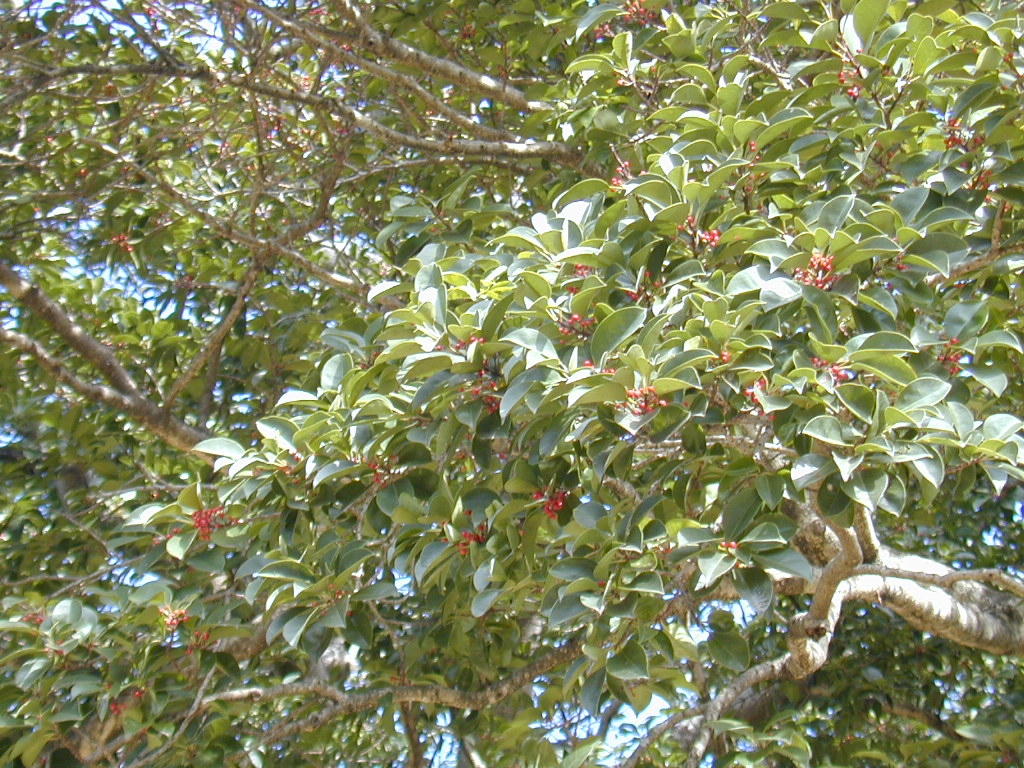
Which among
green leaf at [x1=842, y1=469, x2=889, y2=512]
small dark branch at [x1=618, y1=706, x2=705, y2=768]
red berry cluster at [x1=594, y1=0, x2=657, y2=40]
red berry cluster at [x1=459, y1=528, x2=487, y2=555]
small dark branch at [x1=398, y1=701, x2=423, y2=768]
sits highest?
red berry cluster at [x1=594, y1=0, x2=657, y2=40]

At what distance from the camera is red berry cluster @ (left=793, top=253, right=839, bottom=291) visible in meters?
2.10

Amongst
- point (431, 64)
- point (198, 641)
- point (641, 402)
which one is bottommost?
point (198, 641)

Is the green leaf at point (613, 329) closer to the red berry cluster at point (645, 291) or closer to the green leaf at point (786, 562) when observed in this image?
the red berry cluster at point (645, 291)

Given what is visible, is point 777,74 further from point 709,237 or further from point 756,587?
point 756,587

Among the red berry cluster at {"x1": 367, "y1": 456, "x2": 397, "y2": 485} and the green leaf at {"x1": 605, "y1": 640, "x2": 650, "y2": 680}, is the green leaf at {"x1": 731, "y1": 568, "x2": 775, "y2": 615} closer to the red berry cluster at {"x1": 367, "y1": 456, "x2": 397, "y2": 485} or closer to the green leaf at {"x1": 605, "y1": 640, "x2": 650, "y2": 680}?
the green leaf at {"x1": 605, "y1": 640, "x2": 650, "y2": 680}

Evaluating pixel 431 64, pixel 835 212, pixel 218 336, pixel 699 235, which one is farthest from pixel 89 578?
pixel 835 212

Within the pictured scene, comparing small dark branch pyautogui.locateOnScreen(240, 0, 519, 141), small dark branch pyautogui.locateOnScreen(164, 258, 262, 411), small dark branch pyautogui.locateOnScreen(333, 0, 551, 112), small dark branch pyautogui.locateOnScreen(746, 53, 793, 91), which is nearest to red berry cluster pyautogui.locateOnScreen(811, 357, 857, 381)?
small dark branch pyautogui.locateOnScreen(746, 53, 793, 91)

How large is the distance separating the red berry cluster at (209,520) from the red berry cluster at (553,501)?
30.9 inches

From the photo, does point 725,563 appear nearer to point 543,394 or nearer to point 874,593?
point 543,394

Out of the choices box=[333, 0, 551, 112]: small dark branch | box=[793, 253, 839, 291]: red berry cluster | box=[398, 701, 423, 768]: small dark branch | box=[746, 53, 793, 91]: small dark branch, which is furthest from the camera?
box=[333, 0, 551, 112]: small dark branch

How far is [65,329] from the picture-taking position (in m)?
3.81

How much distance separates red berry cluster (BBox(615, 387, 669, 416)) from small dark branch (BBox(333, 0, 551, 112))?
6.17 ft

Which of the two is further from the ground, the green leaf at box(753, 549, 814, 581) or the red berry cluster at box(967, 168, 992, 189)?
the red berry cluster at box(967, 168, 992, 189)

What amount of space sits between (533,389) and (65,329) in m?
2.37
